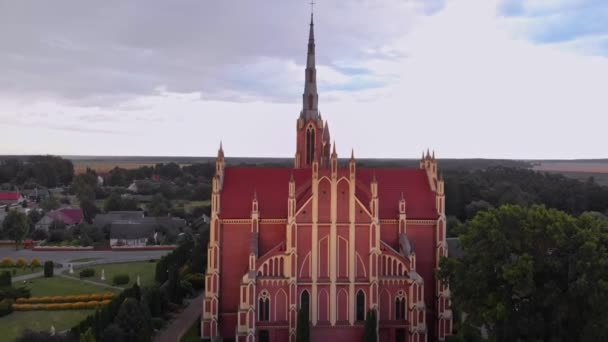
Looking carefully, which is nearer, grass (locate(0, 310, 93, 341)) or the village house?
grass (locate(0, 310, 93, 341))

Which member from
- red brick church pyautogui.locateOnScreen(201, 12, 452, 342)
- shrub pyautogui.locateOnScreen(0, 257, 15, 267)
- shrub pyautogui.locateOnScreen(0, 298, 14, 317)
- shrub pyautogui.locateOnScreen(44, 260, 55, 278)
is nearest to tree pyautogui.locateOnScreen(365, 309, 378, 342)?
red brick church pyautogui.locateOnScreen(201, 12, 452, 342)

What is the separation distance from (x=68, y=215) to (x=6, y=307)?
52.3m

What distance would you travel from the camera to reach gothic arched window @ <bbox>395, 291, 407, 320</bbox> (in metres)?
39.8

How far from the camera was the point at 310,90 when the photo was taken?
160ft

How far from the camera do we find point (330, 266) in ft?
129

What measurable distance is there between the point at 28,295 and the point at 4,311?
458cm

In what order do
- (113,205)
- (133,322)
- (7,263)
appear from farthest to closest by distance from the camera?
(113,205) < (7,263) < (133,322)

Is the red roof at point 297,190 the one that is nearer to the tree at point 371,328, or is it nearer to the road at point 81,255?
the tree at point 371,328

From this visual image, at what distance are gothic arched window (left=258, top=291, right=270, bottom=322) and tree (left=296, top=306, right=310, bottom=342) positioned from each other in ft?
9.34

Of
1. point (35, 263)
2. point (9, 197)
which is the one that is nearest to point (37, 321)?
point (35, 263)

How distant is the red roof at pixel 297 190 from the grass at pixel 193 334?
9.42 meters

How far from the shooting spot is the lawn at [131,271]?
5856 centimetres

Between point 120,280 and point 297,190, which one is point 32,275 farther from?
point 297,190

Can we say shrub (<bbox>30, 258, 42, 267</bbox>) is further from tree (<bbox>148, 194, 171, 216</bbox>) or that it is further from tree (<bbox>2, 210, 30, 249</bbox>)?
tree (<bbox>148, 194, 171, 216</bbox>)
